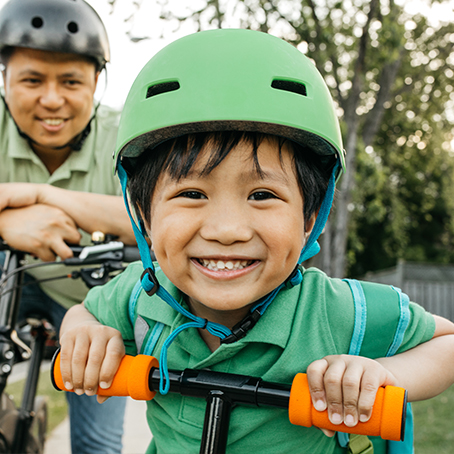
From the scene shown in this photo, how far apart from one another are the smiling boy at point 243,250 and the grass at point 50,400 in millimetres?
3968

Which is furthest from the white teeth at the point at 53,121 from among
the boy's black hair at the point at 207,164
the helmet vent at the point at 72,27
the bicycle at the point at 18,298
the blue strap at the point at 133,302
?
the blue strap at the point at 133,302

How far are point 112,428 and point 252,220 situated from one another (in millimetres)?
1904

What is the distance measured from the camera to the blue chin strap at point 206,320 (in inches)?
60.8

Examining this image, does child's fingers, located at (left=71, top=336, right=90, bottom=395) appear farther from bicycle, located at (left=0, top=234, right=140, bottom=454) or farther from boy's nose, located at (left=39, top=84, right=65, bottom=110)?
boy's nose, located at (left=39, top=84, right=65, bottom=110)

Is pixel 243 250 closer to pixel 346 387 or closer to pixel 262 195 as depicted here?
pixel 262 195

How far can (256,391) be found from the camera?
1.37m

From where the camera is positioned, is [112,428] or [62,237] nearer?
[62,237]

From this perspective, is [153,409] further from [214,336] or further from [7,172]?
[7,172]

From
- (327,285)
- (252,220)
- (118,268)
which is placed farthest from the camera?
(118,268)

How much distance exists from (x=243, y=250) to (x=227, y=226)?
0.09m

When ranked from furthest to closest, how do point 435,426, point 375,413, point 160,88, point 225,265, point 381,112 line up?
point 381,112 → point 435,426 → point 160,88 → point 225,265 → point 375,413

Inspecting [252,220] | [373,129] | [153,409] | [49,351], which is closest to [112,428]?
[49,351]

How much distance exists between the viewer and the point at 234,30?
64.4 inches

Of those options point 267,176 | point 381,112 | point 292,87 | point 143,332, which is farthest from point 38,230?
point 381,112
